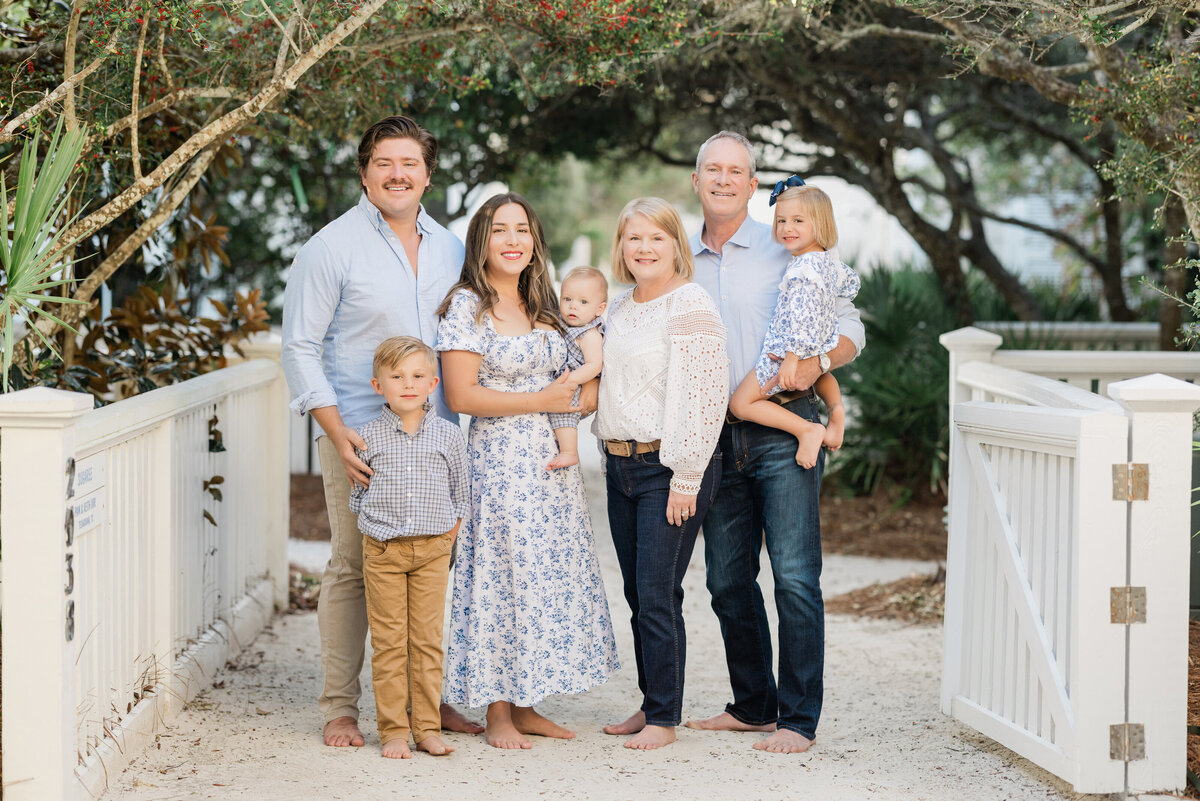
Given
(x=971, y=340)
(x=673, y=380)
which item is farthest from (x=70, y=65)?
(x=971, y=340)

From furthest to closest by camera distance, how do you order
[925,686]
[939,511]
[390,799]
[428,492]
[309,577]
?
[939,511] < [309,577] < [925,686] < [428,492] < [390,799]

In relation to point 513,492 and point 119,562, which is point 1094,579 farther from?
point 119,562

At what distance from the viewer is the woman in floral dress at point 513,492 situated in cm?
407

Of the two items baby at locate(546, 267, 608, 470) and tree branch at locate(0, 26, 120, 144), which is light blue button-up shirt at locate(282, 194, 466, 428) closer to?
baby at locate(546, 267, 608, 470)

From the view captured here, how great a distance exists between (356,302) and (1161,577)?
8.91 ft

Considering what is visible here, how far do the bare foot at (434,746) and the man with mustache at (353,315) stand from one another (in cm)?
24

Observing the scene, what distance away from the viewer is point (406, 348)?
3.87 metres

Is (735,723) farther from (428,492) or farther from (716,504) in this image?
(428,492)

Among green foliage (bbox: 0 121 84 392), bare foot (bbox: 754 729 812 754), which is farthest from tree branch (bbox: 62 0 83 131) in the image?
bare foot (bbox: 754 729 812 754)

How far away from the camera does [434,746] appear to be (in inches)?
160

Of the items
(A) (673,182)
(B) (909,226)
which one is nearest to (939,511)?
(B) (909,226)

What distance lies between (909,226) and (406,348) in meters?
6.66

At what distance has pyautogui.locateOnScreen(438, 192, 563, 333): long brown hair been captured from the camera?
410 cm

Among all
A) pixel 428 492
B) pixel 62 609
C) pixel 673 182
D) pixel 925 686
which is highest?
pixel 673 182
